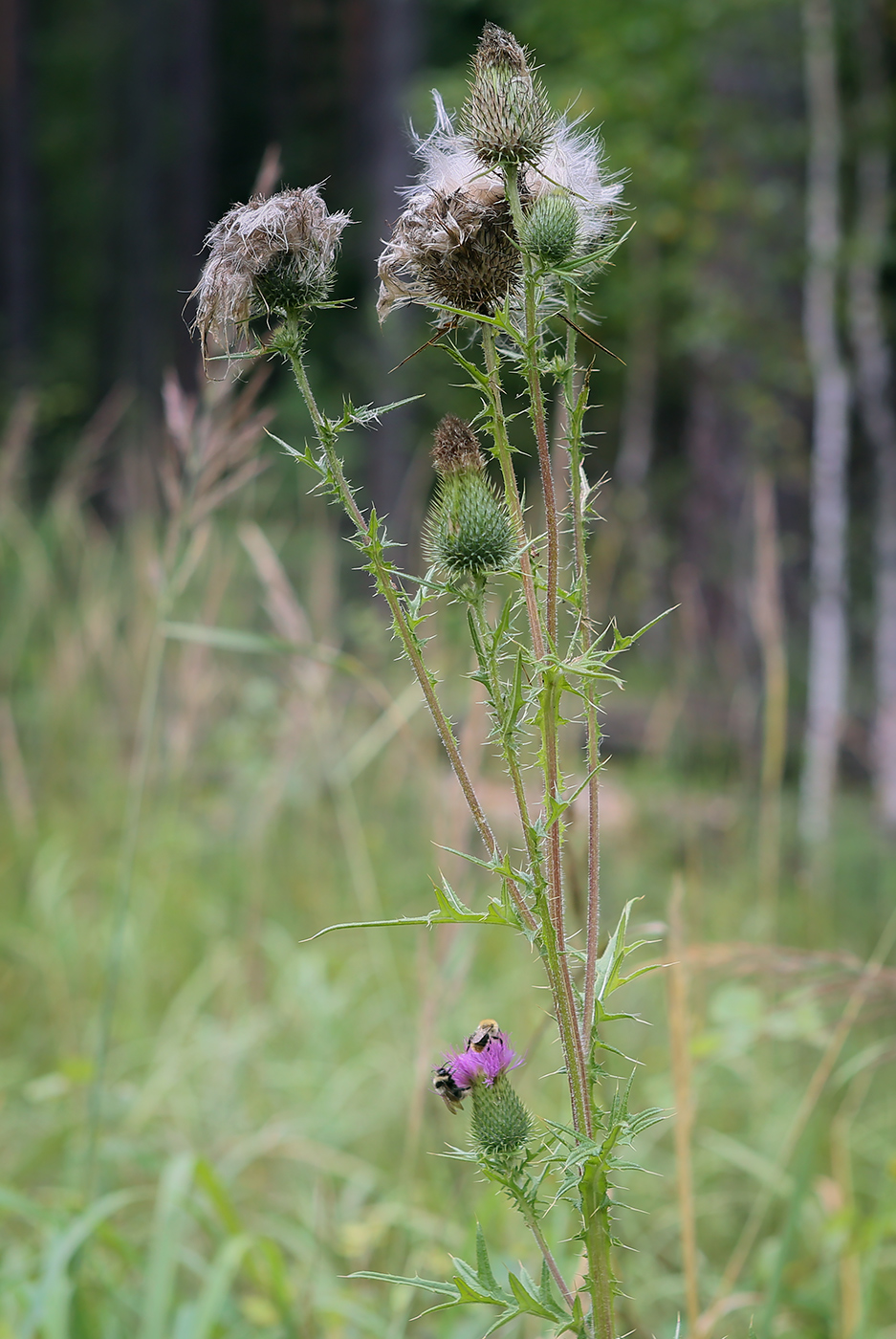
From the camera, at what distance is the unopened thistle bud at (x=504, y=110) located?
2.49 ft

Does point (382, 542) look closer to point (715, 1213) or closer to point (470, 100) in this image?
point (470, 100)

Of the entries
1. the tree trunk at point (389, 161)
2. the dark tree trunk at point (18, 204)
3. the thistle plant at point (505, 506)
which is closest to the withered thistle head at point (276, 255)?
the thistle plant at point (505, 506)

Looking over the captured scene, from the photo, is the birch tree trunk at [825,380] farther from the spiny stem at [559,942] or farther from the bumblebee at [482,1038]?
the spiny stem at [559,942]

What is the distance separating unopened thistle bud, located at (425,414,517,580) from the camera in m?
0.78

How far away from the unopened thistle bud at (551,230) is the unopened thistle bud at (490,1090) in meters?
0.56

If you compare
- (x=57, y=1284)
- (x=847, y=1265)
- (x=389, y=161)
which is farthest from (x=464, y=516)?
(x=389, y=161)

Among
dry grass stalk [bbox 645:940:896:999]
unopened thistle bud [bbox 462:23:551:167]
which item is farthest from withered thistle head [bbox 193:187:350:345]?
dry grass stalk [bbox 645:940:896:999]

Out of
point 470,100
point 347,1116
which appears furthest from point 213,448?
point 347,1116

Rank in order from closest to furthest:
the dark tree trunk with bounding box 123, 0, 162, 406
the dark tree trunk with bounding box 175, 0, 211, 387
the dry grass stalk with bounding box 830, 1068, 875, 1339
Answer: the dry grass stalk with bounding box 830, 1068, 875, 1339
the dark tree trunk with bounding box 123, 0, 162, 406
the dark tree trunk with bounding box 175, 0, 211, 387

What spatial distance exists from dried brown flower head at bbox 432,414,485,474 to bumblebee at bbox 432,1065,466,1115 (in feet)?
1.55

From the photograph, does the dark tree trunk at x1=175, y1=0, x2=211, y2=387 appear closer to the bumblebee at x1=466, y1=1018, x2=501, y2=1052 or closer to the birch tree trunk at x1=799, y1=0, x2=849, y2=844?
the birch tree trunk at x1=799, y1=0, x2=849, y2=844

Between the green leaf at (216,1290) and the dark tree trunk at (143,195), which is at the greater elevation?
the dark tree trunk at (143,195)

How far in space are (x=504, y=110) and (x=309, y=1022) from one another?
249 centimetres

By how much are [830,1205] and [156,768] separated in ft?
9.20
